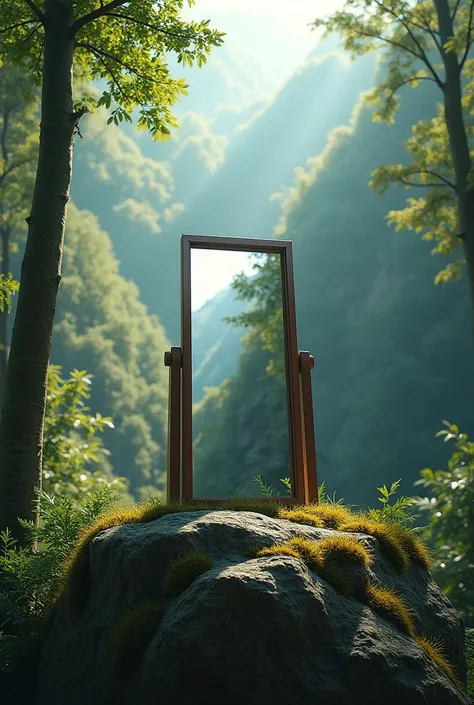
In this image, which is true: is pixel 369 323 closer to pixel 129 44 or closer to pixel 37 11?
pixel 129 44

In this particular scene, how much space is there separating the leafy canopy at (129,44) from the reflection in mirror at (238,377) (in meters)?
1.73

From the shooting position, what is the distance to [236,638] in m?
2.65

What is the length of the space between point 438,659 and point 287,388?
2.22m

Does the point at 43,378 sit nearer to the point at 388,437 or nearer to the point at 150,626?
the point at 150,626

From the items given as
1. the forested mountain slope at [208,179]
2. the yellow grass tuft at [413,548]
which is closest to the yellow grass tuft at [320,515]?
the yellow grass tuft at [413,548]

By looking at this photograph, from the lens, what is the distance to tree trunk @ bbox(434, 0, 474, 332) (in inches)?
321

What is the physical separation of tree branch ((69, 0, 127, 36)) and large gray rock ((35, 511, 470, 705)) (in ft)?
13.0

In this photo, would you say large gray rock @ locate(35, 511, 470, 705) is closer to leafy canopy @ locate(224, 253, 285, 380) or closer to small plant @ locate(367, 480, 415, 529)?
small plant @ locate(367, 480, 415, 529)

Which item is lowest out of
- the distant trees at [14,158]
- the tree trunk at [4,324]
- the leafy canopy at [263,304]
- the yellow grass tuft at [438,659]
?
the yellow grass tuft at [438,659]

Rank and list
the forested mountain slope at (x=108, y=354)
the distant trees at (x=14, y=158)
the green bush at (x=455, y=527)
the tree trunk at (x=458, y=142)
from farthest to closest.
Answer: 1. the forested mountain slope at (x=108, y=354)
2. the distant trees at (x=14, y=158)
3. the tree trunk at (x=458, y=142)
4. the green bush at (x=455, y=527)

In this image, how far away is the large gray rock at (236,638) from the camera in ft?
8.52

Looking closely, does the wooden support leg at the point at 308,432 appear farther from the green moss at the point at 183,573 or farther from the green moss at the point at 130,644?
the green moss at the point at 130,644

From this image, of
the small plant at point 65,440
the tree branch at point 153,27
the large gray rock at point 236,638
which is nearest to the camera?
the large gray rock at point 236,638

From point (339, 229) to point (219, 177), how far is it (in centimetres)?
2841
